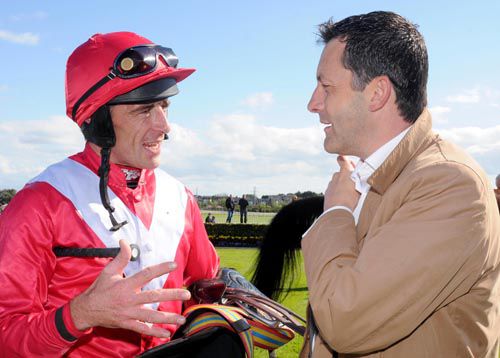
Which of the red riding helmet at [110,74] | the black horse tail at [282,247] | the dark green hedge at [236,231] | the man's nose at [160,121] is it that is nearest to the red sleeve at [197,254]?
the man's nose at [160,121]

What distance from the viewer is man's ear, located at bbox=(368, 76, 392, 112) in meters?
1.93

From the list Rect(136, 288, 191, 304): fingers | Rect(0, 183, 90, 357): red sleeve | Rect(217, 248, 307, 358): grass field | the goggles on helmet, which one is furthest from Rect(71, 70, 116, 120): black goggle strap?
Rect(217, 248, 307, 358): grass field

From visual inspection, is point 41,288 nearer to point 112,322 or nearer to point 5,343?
point 5,343

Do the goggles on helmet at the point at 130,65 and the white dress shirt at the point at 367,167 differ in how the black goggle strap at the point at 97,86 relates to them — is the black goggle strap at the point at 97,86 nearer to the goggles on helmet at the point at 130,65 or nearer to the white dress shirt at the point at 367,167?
the goggles on helmet at the point at 130,65

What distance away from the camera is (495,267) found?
1780 mm

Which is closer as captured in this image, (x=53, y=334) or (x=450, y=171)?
(x=450, y=171)

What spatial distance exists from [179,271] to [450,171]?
4.22ft

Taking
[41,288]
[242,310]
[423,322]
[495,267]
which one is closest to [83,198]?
[41,288]

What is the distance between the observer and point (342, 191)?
194cm

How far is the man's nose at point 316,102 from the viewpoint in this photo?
2.04 meters

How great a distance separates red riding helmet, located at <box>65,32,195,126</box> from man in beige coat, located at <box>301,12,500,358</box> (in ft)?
2.39

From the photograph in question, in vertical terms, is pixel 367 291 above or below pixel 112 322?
above

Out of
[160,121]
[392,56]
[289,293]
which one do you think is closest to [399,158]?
[392,56]

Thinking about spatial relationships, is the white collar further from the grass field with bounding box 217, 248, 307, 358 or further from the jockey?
the grass field with bounding box 217, 248, 307, 358
